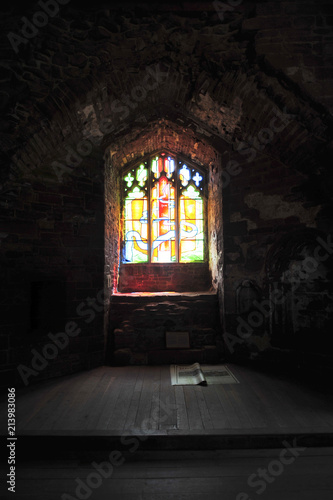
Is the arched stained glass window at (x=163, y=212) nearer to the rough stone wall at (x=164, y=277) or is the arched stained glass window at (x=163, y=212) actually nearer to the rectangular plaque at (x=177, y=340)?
the rough stone wall at (x=164, y=277)

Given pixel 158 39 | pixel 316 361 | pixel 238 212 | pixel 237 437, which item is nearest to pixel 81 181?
pixel 158 39

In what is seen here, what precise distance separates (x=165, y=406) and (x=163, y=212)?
4.36 m

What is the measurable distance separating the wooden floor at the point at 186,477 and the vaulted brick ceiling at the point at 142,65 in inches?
134

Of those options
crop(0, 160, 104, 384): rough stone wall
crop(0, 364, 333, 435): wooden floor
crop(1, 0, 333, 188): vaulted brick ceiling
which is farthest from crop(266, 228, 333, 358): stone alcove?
crop(0, 160, 104, 384): rough stone wall

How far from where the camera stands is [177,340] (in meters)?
5.07

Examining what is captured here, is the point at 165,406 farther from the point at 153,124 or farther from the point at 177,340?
the point at 153,124

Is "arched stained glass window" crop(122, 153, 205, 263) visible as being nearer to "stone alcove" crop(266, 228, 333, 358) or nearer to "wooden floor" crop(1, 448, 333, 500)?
"stone alcove" crop(266, 228, 333, 358)

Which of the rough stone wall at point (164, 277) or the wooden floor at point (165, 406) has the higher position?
the rough stone wall at point (164, 277)

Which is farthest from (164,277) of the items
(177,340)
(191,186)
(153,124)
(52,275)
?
(153,124)

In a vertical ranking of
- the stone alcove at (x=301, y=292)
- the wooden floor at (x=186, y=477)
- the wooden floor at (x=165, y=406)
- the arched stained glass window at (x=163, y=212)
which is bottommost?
the wooden floor at (x=186, y=477)

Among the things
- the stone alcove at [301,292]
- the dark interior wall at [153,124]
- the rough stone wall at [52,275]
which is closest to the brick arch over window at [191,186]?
the dark interior wall at [153,124]

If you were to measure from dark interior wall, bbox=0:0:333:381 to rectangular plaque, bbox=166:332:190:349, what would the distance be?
0.76 metres

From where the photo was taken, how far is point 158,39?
12.5 feet

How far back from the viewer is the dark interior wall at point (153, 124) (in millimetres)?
3697
